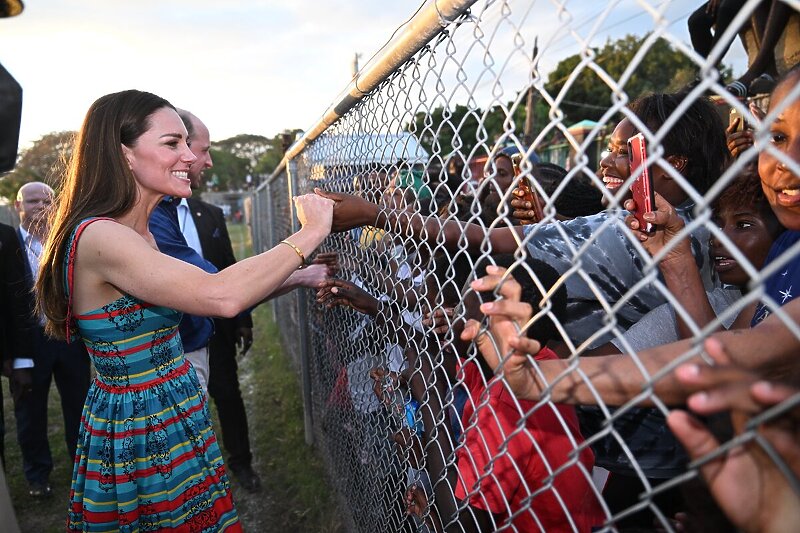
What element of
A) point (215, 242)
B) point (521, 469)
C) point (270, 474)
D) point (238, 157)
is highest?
point (238, 157)

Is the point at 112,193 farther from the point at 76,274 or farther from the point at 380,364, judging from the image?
the point at 380,364

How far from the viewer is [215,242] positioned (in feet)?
12.9

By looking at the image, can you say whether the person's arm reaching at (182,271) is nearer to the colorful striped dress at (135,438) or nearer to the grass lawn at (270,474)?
the colorful striped dress at (135,438)

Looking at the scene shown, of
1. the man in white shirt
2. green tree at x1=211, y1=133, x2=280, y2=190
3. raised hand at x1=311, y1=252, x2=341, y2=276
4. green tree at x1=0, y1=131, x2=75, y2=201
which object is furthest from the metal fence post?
green tree at x1=211, y1=133, x2=280, y2=190

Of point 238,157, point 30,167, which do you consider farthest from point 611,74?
point 238,157

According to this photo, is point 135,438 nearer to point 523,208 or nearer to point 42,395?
point 523,208

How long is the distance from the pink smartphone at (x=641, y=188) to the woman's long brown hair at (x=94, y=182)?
1.78 m

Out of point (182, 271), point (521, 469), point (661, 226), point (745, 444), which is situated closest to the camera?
point (745, 444)

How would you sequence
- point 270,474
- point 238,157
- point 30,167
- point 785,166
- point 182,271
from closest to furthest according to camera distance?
point 785,166, point 182,271, point 270,474, point 30,167, point 238,157

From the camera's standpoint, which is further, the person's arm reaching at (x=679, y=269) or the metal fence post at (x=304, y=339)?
the metal fence post at (x=304, y=339)

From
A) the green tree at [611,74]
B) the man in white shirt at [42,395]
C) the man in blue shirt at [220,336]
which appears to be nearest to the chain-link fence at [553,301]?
the man in blue shirt at [220,336]

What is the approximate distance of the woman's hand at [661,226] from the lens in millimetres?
1418

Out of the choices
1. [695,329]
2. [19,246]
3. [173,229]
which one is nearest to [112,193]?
[173,229]

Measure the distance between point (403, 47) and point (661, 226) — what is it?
3.09 ft
